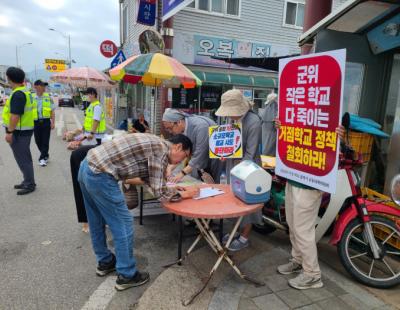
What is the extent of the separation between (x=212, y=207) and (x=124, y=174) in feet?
2.64

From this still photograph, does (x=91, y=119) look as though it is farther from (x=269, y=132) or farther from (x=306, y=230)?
(x=306, y=230)

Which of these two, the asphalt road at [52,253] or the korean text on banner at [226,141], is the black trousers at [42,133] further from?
the korean text on banner at [226,141]

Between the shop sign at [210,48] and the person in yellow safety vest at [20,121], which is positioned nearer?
the person in yellow safety vest at [20,121]

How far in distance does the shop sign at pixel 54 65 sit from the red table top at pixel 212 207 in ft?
147

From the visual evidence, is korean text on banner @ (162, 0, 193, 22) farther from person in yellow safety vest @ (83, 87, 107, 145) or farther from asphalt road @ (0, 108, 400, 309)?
asphalt road @ (0, 108, 400, 309)

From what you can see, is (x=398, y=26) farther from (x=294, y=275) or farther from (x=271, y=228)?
(x=294, y=275)

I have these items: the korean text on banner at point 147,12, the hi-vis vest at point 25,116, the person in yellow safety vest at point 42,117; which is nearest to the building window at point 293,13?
the korean text on banner at point 147,12

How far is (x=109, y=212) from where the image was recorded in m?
2.78

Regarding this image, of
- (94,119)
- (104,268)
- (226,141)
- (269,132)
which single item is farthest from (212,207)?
(94,119)

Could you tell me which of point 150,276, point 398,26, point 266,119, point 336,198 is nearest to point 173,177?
point 150,276

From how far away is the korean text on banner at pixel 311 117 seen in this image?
2568 millimetres

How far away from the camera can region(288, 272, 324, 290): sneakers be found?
2957 millimetres

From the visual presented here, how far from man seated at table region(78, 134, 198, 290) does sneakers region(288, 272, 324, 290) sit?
1277mm

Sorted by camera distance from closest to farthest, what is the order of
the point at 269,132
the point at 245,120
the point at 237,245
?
the point at 245,120 → the point at 237,245 → the point at 269,132
